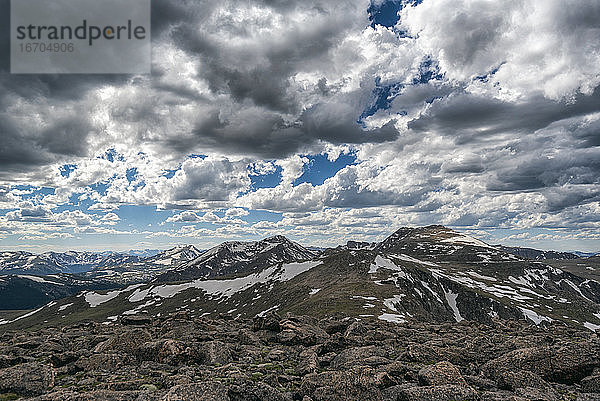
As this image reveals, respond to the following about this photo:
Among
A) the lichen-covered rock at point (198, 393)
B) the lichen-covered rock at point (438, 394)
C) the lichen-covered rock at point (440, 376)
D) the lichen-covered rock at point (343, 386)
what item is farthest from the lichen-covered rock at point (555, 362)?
the lichen-covered rock at point (198, 393)

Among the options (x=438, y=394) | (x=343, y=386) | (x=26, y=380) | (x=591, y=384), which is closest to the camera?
(x=438, y=394)

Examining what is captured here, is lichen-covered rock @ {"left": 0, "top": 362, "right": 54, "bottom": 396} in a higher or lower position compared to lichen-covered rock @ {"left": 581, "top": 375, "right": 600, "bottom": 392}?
higher

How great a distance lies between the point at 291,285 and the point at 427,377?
180 metres

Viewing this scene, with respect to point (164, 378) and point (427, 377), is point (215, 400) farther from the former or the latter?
point (427, 377)

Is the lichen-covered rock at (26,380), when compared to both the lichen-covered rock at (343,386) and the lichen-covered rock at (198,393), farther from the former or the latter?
the lichen-covered rock at (343,386)

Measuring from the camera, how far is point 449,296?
155750mm

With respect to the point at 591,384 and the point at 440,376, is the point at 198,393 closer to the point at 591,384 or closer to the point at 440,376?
the point at 440,376

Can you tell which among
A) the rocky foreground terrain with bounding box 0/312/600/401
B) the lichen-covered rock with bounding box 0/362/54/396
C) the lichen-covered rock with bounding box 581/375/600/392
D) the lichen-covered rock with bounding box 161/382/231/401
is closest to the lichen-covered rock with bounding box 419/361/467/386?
the rocky foreground terrain with bounding box 0/312/600/401

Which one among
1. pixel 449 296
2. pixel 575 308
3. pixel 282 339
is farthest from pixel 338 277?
pixel 282 339

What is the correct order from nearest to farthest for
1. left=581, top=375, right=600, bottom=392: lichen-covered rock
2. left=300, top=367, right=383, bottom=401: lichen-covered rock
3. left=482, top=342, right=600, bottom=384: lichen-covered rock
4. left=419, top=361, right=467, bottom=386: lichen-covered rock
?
left=581, top=375, right=600, bottom=392: lichen-covered rock, left=300, top=367, right=383, bottom=401: lichen-covered rock, left=419, top=361, right=467, bottom=386: lichen-covered rock, left=482, top=342, right=600, bottom=384: lichen-covered rock

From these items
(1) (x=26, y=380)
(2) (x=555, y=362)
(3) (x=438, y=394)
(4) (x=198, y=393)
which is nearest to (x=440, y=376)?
(3) (x=438, y=394)

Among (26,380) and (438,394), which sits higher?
(26,380)

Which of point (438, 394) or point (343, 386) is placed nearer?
point (438, 394)

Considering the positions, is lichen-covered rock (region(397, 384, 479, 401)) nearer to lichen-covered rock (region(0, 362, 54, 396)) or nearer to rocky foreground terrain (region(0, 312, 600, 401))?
rocky foreground terrain (region(0, 312, 600, 401))
